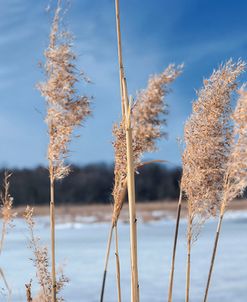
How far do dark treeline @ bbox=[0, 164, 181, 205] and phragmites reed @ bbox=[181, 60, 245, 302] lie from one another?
46387mm

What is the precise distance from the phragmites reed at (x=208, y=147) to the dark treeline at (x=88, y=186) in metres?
46.4

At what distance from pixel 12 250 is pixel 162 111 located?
1046 centimetres

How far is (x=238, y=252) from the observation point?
34.7 ft

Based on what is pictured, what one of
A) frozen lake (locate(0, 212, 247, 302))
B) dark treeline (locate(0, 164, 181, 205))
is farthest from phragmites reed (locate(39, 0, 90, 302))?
dark treeline (locate(0, 164, 181, 205))

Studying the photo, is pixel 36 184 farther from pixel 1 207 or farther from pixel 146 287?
pixel 1 207

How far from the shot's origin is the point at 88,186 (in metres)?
52.3

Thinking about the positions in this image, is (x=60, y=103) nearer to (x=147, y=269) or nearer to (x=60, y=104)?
(x=60, y=104)

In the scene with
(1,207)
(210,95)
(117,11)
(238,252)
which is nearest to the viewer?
(117,11)

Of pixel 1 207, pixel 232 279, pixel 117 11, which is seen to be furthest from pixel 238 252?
pixel 117 11

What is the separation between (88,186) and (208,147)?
50.4 metres

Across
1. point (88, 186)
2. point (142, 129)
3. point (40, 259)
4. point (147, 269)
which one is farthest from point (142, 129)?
point (88, 186)

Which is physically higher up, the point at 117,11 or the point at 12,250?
the point at 117,11

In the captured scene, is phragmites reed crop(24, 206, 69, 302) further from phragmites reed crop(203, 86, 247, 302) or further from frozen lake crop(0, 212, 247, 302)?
frozen lake crop(0, 212, 247, 302)

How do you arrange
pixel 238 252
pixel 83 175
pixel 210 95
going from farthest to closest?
pixel 83 175, pixel 238 252, pixel 210 95
